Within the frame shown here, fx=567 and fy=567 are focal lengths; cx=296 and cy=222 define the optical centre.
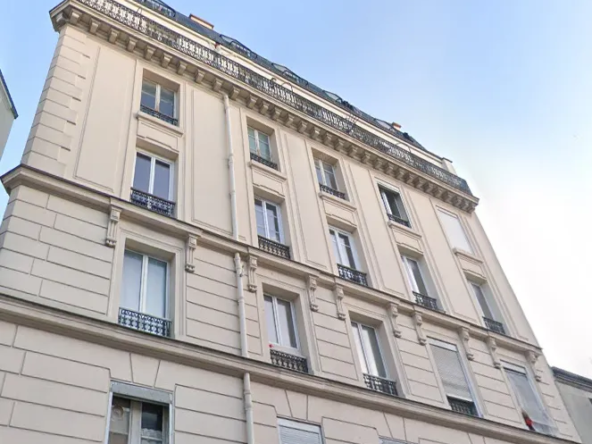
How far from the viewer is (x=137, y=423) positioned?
841 cm

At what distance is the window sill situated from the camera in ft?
44.6

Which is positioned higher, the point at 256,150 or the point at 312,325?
the point at 256,150

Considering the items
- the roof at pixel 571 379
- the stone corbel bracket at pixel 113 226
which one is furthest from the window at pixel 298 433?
the roof at pixel 571 379

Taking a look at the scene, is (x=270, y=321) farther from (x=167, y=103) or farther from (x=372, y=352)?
(x=167, y=103)

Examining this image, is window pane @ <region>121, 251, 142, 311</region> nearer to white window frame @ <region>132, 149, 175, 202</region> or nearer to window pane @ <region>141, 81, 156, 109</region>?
white window frame @ <region>132, 149, 175, 202</region>

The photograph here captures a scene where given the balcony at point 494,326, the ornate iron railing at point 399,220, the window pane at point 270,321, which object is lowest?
the window pane at point 270,321

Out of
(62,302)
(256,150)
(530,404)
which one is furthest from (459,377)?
(62,302)

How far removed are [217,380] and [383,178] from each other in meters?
10.9

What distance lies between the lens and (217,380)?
31.2ft

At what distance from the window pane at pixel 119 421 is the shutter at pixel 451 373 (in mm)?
7524

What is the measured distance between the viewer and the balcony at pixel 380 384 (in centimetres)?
1182

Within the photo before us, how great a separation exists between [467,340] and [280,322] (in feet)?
17.9

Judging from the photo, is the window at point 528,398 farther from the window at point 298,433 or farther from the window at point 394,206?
the window at point 298,433

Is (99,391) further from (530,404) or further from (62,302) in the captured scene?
(530,404)
